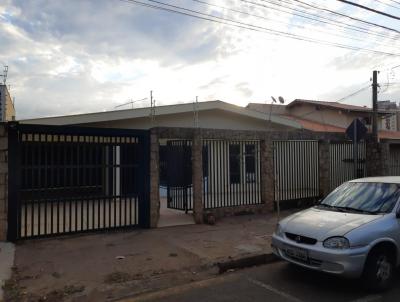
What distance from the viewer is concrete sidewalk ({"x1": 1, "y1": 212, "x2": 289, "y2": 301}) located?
5578 mm

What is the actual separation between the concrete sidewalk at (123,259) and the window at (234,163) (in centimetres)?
200

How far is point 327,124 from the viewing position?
28.2 metres

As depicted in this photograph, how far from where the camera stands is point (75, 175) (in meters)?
8.60

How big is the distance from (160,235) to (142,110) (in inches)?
241

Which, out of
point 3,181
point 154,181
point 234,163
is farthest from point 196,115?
point 3,181

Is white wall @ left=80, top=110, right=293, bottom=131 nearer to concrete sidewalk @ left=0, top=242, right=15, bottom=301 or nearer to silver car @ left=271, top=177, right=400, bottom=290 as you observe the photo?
concrete sidewalk @ left=0, top=242, right=15, bottom=301

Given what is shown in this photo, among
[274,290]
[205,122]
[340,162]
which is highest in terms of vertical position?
[205,122]

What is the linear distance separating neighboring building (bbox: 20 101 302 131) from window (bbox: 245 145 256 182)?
11.3ft

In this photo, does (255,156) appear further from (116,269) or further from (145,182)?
(116,269)

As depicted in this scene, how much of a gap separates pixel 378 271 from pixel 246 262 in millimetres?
2236

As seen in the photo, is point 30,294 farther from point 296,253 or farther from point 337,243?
point 337,243

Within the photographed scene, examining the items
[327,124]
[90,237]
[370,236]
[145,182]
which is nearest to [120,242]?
[90,237]

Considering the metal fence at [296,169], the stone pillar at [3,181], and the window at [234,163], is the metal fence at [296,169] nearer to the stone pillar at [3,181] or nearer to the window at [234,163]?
the window at [234,163]

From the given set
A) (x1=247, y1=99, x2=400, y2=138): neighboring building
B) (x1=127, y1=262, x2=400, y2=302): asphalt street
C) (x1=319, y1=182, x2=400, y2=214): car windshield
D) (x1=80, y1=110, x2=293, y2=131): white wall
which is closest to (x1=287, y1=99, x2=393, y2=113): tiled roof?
(x1=247, y1=99, x2=400, y2=138): neighboring building
